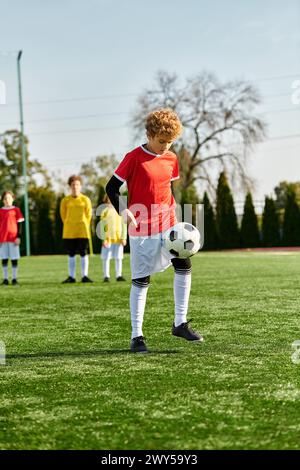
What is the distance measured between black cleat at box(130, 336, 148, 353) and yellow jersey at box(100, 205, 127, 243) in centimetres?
765

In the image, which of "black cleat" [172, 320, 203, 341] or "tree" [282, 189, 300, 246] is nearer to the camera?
"black cleat" [172, 320, 203, 341]

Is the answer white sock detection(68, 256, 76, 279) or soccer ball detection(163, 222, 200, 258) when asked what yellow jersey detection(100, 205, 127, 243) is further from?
soccer ball detection(163, 222, 200, 258)

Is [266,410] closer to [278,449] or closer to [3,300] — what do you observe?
[278,449]

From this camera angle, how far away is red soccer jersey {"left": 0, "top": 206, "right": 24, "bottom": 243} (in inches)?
524

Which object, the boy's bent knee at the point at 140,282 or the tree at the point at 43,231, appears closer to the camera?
the boy's bent knee at the point at 140,282

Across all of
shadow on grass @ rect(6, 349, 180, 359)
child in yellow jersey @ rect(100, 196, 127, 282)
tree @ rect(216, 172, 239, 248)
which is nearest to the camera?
shadow on grass @ rect(6, 349, 180, 359)

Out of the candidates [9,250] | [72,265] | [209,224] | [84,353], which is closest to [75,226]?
[72,265]

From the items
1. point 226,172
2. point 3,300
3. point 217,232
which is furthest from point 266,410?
point 226,172

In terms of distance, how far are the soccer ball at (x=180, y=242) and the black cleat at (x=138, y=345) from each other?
0.69 metres

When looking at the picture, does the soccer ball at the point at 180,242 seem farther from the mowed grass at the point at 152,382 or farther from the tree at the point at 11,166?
the tree at the point at 11,166

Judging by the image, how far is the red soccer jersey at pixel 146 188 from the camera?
510cm

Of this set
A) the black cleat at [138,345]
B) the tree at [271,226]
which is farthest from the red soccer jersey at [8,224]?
the tree at [271,226]

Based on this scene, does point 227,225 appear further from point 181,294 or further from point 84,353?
point 84,353

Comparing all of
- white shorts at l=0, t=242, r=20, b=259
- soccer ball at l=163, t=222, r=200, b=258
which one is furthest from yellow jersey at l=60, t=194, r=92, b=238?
soccer ball at l=163, t=222, r=200, b=258
